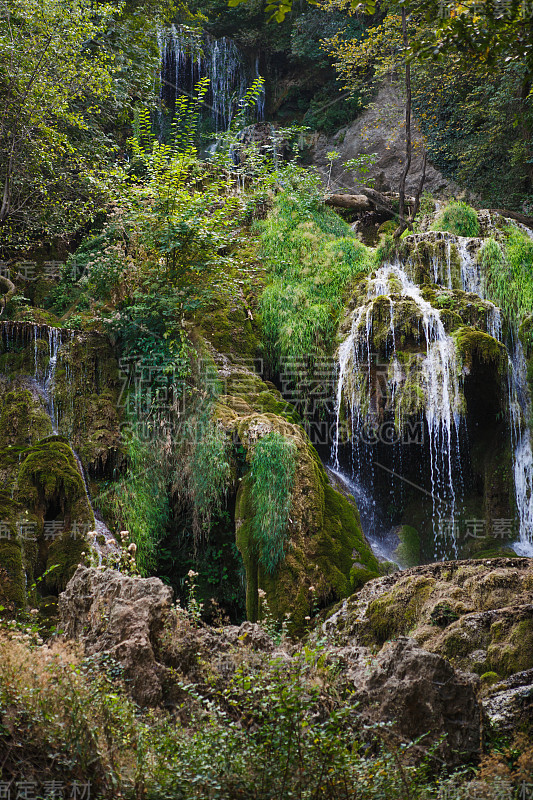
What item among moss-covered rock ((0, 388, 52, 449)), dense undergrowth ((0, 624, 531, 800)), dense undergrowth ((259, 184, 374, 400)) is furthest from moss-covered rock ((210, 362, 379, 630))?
dense undergrowth ((0, 624, 531, 800))

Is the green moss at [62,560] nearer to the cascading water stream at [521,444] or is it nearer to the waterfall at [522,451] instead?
the cascading water stream at [521,444]

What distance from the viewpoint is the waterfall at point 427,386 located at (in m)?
9.98

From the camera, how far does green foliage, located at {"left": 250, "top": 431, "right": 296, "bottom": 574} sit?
7828 mm

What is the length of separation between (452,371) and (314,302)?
9.71 ft

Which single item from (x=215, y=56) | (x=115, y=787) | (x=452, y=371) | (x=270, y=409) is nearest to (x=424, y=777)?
(x=115, y=787)

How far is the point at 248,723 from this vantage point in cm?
383

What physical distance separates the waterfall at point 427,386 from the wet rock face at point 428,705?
233 inches

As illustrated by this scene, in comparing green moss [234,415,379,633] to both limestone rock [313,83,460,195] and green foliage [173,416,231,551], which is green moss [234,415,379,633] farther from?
limestone rock [313,83,460,195]

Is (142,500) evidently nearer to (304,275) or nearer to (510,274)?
(304,275)

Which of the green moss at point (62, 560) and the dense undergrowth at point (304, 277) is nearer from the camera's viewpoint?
the green moss at point (62, 560)

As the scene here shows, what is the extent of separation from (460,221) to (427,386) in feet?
18.5

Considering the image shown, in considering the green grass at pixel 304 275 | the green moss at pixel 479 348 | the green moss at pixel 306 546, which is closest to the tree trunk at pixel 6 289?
the green grass at pixel 304 275

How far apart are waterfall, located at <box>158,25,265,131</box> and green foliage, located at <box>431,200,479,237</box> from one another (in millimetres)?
9582

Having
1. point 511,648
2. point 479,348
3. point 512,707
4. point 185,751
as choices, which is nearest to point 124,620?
point 185,751
